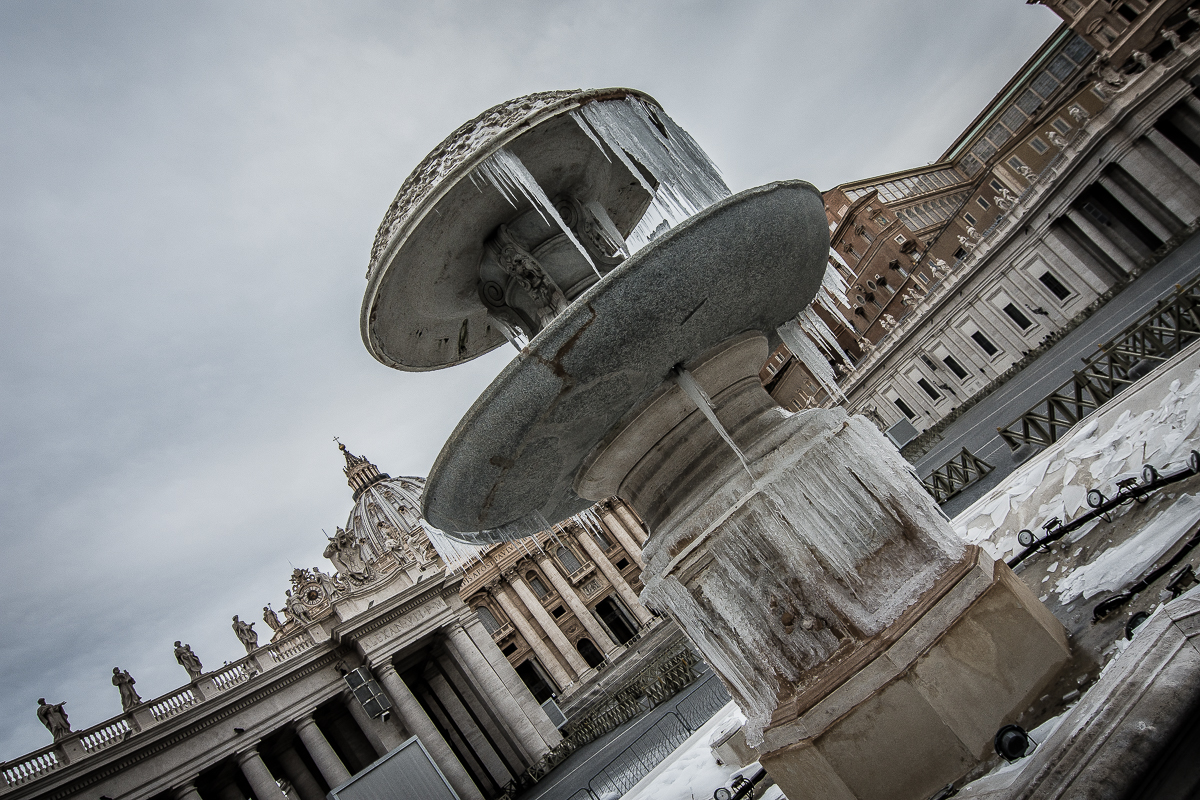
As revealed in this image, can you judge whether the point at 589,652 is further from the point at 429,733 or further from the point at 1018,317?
the point at 1018,317

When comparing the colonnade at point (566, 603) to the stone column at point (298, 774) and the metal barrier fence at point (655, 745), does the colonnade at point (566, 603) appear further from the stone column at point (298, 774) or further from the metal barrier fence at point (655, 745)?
the metal barrier fence at point (655, 745)

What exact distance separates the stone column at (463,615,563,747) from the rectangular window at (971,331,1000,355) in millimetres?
29558

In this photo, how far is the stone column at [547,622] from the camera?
2040 inches

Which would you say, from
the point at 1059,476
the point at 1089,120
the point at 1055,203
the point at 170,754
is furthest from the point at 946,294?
the point at 170,754

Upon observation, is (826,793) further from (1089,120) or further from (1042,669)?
(1089,120)

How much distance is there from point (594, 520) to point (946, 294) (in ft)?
114

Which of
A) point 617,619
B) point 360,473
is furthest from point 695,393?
point 360,473

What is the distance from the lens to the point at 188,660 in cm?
2234

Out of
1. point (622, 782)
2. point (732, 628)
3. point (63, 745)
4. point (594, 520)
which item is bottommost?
point (622, 782)

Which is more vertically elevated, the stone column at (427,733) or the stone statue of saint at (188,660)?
the stone statue of saint at (188,660)

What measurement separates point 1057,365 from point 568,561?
4530 centimetres

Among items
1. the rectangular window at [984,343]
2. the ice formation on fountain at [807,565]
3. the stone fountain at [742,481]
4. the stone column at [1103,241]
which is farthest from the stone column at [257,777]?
the stone column at [1103,241]

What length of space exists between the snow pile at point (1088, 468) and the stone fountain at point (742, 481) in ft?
5.50

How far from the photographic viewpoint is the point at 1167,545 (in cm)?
415
